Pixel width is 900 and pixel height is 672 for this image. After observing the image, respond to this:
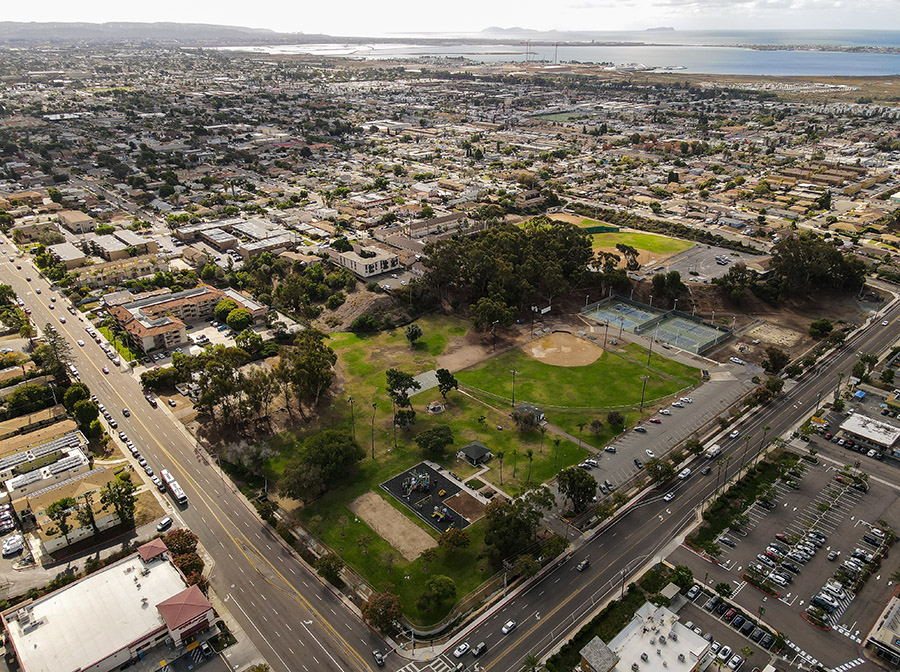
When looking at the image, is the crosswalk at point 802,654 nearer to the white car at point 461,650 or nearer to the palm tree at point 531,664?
the palm tree at point 531,664

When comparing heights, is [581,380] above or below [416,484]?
above

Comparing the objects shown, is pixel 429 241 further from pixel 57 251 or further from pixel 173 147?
pixel 173 147

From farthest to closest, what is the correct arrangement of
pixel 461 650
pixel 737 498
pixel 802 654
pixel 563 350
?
pixel 563 350 < pixel 737 498 < pixel 461 650 < pixel 802 654

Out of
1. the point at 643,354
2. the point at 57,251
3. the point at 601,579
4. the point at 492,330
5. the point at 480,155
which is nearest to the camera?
the point at 601,579

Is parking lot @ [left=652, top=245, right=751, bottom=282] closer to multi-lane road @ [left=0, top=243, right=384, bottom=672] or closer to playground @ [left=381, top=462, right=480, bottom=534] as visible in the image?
playground @ [left=381, top=462, right=480, bottom=534]

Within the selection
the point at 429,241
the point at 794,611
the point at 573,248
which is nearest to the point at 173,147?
the point at 429,241

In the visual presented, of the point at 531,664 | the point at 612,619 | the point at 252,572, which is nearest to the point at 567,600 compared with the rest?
the point at 612,619

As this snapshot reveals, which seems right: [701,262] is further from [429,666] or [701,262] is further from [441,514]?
[429,666]

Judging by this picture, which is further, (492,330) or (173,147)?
(173,147)

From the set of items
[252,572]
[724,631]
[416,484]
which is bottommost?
[252,572]
